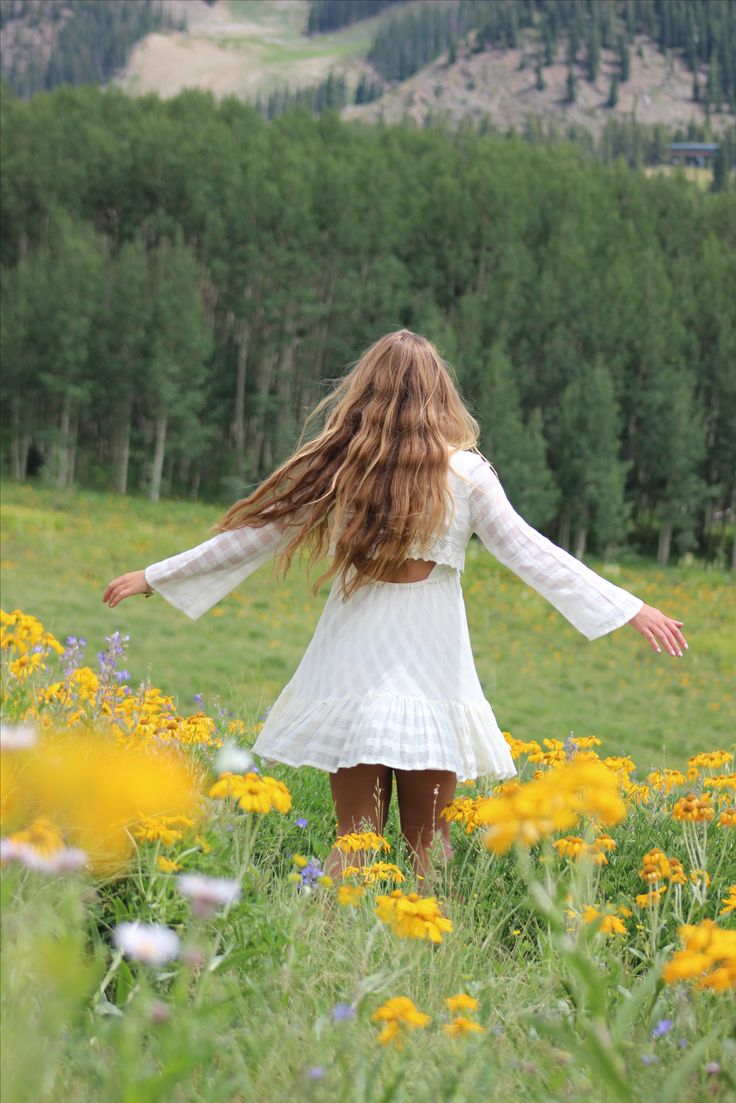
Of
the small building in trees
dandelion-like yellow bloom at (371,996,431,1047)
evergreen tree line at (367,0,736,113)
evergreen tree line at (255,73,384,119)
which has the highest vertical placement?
evergreen tree line at (367,0,736,113)

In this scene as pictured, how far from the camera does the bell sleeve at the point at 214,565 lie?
12.7 ft

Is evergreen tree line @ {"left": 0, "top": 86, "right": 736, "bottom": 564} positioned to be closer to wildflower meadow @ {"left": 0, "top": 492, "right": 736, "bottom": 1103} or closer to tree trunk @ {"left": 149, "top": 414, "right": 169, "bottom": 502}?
tree trunk @ {"left": 149, "top": 414, "right": 169, "bottom": 502}

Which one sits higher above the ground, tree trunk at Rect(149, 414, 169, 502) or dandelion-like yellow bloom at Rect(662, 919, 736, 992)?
Result: dandelion-like yellow bloom at Rect(662, 919, 736, 992)

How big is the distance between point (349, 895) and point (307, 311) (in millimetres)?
39517

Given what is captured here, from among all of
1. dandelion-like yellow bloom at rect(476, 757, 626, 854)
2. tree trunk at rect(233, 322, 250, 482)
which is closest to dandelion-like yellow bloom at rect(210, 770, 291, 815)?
dandelion-like yellow bloom at rect(476, 757, 626, 854)

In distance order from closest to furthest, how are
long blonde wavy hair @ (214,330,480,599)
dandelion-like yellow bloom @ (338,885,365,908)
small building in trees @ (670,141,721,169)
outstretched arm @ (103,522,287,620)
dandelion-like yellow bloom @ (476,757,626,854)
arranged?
dandelion-like yellow bloom @ (476,757,626,854)
dandelion-like yellow bloom @ (338,885,365,908)
long blonde wavy hair @ (214,330,480,599)
outstretched arm @ (103,522,287,620)
small building in trees @ (670,141,721,169)

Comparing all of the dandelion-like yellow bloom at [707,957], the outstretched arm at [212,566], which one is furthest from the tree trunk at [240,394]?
the dandelion-like yellow bloom at [707,957]

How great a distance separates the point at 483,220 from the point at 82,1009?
44.1m

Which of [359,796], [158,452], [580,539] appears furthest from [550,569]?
[580,539]

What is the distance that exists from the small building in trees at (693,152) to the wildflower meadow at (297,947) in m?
137

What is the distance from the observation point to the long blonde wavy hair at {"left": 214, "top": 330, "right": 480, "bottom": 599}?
3.64 m

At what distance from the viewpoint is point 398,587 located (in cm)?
372

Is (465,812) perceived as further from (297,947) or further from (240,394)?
(240,394)

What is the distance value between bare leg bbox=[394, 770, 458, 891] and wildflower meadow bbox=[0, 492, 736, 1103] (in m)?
0.10
